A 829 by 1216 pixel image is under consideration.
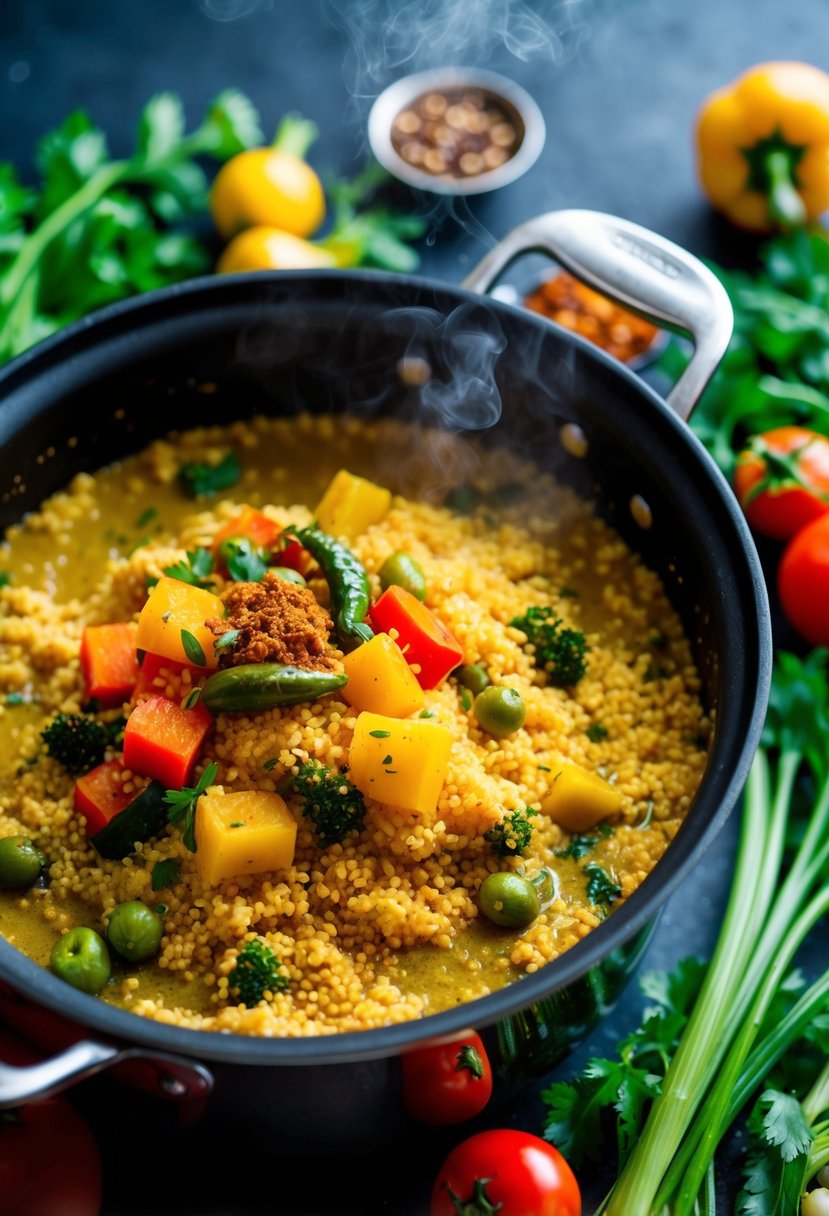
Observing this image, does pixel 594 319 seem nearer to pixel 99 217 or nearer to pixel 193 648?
pixel 99 217

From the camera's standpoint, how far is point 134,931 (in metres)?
2.63

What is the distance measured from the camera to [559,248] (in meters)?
3.27

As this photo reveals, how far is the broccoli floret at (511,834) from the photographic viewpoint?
2752 mm

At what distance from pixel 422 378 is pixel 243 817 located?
149 centimetres

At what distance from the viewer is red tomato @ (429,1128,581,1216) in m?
2.53

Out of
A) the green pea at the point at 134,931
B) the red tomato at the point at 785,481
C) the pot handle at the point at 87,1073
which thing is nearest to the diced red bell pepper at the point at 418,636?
the green pea at the point at 134,931

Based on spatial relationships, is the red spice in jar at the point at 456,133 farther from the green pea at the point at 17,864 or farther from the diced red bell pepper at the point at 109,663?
the green pea at the point at 17,864

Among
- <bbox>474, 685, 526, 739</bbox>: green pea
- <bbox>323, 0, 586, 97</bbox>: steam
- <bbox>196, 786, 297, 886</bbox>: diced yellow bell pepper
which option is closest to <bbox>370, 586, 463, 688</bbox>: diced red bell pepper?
<bbox>474, 685, 526, 739</bbox>: green pea

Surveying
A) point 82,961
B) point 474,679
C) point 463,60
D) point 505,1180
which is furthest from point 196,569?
point 463,60

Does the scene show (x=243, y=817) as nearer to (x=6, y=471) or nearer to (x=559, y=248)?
(x=6, y=471)

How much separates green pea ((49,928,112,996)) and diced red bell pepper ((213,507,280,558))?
104cm

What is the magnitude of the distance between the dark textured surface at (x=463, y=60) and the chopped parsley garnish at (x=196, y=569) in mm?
1761

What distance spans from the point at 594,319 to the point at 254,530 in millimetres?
1553

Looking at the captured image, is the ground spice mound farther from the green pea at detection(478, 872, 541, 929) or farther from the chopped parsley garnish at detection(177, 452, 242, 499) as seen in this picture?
the chopped parsley garnish at detection(177, 452, 242, 499)
